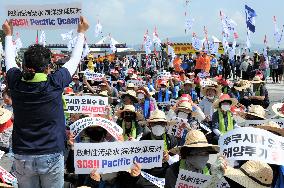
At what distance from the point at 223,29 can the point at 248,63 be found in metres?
2.61

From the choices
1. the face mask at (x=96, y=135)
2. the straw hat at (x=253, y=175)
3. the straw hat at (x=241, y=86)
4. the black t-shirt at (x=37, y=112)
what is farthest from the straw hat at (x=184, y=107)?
the straw hat at (x=253, y=175)

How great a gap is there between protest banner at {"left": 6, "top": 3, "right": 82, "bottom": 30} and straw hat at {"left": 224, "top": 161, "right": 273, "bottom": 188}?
7.27 feet

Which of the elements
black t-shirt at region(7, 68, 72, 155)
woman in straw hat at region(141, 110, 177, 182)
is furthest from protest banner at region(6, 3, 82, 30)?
woman in straw hat at region(141, 110, 177, 182)

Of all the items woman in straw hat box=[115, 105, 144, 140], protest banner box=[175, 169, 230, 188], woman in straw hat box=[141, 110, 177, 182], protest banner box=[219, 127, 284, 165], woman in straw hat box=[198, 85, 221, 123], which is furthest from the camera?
woman in straw hat box=[198, 85, 221, 123]

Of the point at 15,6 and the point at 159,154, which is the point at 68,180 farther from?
the point at 15,6

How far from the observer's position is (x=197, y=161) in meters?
5.02

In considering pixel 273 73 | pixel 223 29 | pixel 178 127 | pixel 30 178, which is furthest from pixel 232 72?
pixel 30 178

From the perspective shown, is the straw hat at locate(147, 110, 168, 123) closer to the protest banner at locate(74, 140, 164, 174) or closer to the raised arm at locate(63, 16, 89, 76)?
the protest banner at locate(74, 140, 164, 174)

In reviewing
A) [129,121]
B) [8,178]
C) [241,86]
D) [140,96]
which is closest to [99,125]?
[8,178]

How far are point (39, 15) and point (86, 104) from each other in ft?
11.9

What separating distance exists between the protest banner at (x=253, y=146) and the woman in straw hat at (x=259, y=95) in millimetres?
8636

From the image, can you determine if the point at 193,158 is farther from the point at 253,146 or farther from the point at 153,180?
the point at 253,146

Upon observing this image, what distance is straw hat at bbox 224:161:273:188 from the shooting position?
11.0 ft

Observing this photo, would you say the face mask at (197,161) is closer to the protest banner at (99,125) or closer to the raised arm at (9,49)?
the protest banner at (99,125)
